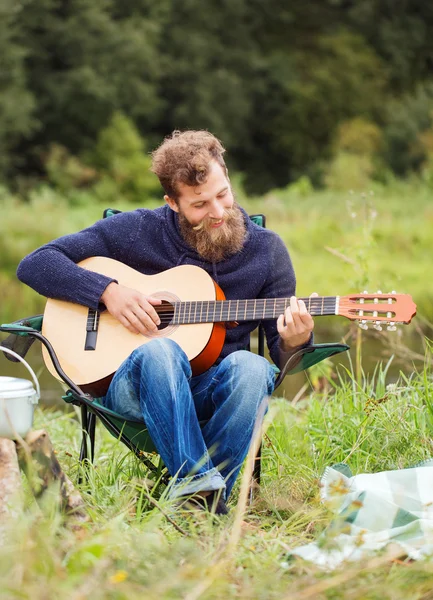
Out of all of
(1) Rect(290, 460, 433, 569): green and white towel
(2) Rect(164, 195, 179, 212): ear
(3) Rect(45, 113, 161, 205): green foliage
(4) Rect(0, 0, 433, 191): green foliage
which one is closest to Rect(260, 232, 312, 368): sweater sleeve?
(2) Rect(164, 195, 179, 212): ear

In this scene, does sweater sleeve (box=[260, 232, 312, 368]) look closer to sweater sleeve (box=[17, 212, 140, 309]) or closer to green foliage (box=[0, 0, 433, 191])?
sweater sleeve (box=[17, 212, 140, 309])

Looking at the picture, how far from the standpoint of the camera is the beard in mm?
3121

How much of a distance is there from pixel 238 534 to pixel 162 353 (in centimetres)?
76

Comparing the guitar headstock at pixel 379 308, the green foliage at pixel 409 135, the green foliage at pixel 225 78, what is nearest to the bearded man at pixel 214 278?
the guitar headstock at pixel 379 308

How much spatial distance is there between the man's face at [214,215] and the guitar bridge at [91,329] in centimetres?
41

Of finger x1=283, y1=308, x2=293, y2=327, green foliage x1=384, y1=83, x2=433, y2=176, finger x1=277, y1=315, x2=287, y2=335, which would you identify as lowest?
finger x1=277, y1=315, x2=287, y2=335

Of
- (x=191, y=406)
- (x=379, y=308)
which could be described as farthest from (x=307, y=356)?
(x=191, y=406)

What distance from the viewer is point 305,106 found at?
93.8 ft

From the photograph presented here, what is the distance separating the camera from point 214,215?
10.2ft

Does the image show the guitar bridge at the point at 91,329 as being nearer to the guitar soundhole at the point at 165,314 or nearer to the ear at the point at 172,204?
the guitar soundhole at the point at 165,314

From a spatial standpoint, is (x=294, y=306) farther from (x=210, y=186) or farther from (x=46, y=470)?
(x=46, y=470)

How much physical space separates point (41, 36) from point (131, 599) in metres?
Answer: 23.7

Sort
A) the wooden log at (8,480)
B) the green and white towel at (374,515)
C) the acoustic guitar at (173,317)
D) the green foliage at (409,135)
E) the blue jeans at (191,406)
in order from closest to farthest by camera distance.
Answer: the green and white towel at (374,515)
the wooden log at (8,480)
the blue jeans at (191,406)
the acoustic guitar at (173,317)
the green foliage at (409,135)

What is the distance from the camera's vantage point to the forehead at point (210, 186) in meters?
3.10
